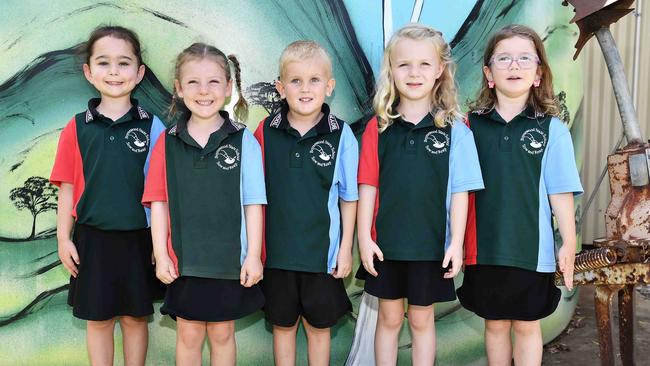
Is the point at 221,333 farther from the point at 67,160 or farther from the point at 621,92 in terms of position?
the point at 621,92

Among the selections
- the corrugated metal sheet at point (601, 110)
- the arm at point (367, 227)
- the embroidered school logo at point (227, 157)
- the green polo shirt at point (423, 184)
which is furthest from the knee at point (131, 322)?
the corrugated metal sheet at point (601, 110)

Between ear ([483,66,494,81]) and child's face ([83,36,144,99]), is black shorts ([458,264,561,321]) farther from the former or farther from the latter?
child's face ([83,36,144,99])

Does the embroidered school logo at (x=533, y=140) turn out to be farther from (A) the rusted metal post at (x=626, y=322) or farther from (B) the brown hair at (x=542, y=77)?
(A) the rusted metal post at (x=626, y=322)

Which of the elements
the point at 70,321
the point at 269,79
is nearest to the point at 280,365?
the point at 70,321

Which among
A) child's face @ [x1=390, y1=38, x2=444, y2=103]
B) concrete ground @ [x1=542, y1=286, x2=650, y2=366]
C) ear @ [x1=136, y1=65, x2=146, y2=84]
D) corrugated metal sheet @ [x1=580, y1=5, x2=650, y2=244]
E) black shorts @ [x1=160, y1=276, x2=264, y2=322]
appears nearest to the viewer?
black shorts @ [x1=160, y1=276, x2=264, y2=322]

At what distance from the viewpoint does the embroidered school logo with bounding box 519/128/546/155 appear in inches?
106

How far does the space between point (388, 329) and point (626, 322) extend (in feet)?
3.83

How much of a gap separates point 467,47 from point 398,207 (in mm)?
1193

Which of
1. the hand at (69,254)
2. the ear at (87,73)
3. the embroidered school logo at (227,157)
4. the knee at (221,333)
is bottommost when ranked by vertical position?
the knee at (221,333)

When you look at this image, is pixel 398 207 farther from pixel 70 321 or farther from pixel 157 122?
pixel 70 321

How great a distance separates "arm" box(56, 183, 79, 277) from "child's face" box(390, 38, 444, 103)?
1.60 m

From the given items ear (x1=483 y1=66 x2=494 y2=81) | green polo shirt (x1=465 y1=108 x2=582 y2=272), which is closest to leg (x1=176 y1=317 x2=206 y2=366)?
green polo shirt (x1=465 y1=108 x2=582 y2=272)

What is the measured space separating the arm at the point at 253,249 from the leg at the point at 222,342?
26cm

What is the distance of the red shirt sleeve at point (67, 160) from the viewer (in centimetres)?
277
